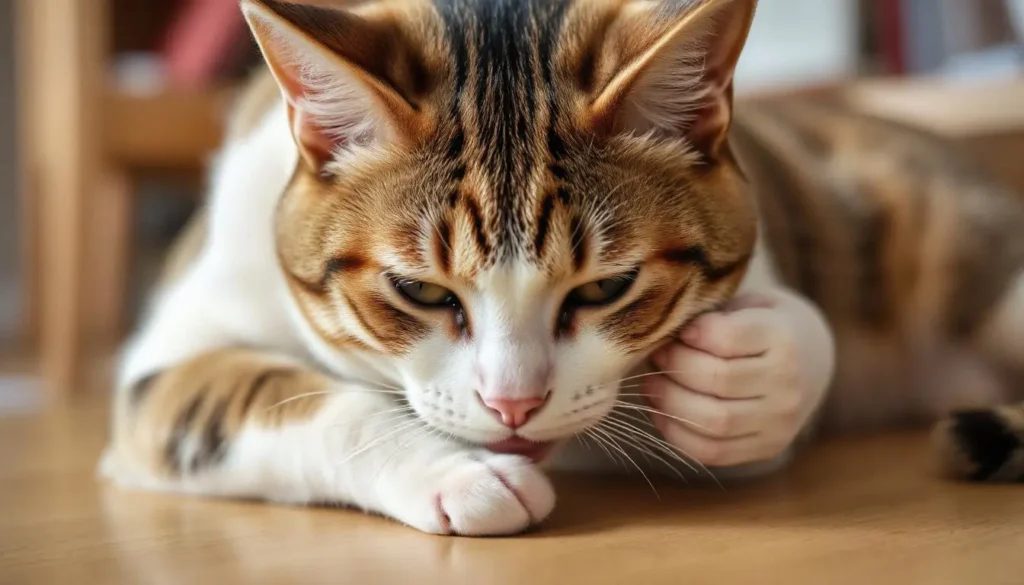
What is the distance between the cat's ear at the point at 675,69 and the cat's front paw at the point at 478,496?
0.34m

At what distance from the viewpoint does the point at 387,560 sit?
90 cm

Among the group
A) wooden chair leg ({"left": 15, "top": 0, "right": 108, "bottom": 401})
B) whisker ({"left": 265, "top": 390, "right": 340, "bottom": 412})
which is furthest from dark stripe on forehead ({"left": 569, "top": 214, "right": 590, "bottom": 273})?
wooden chair leg ({"left": 15, "top": 0, "right": 108, "bottom": 401})

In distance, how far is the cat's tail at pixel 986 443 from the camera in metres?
1.14

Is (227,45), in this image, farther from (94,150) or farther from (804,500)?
(804,500)

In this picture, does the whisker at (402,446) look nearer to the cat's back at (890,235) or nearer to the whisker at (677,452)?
the whisker at (677,452)

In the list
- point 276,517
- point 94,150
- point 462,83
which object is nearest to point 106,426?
point 94,150

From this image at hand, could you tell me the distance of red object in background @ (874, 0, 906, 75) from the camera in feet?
11.4

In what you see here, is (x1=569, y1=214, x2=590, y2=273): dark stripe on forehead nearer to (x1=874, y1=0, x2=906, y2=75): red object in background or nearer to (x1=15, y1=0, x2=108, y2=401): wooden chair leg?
(x1=15, y1=0, x2=108, y2=401): wooden chair leg

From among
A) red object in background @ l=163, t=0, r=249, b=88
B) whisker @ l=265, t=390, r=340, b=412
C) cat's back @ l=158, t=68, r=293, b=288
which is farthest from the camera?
red object in background @ l=163, t=0, r=249, b=88

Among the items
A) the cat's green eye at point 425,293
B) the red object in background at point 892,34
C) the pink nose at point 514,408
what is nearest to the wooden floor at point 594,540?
the pink nose at point 514,408

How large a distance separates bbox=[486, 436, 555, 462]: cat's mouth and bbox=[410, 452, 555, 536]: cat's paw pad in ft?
0.06

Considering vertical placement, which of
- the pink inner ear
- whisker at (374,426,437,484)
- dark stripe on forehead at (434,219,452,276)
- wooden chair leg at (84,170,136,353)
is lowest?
wooden chair leg at (84,170,136,353)

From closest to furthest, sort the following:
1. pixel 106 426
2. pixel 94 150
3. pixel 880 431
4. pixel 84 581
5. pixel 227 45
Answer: pixel 84 581, pixel 880 431, pixel 106 426, pixel 94 150, pixel 227 45

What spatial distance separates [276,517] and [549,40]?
0.58 meters
